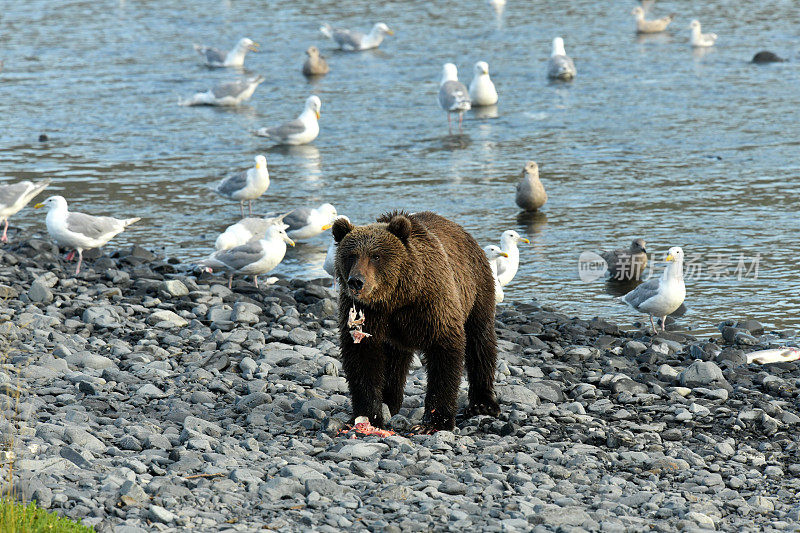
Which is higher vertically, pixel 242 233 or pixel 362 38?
pixel 362 38

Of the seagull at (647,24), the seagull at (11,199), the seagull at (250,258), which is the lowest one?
the seagull at (250,258)

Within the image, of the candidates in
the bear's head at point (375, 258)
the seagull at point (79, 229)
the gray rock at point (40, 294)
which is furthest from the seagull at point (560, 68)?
the bear's head at point (375, 258)

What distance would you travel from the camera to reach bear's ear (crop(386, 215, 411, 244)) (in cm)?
616

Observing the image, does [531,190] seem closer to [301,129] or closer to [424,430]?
[301,129]

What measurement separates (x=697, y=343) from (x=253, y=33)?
78.0ft

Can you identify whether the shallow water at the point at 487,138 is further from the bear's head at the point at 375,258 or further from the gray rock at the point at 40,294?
the bear's head at the point at 375,258

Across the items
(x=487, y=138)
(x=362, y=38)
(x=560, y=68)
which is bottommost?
(x=487, y=138)

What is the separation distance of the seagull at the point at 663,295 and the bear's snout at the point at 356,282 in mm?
4788

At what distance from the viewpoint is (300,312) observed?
9.88 metres

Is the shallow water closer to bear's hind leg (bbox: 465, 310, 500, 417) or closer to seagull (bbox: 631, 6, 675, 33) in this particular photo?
seagull (bbox: 631, 6, 675, 33)

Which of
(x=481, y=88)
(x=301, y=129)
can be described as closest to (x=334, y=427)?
(x=301, y=129)

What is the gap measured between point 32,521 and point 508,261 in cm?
724

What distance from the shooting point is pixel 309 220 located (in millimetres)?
12898

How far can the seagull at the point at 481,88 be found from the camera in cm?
2028
